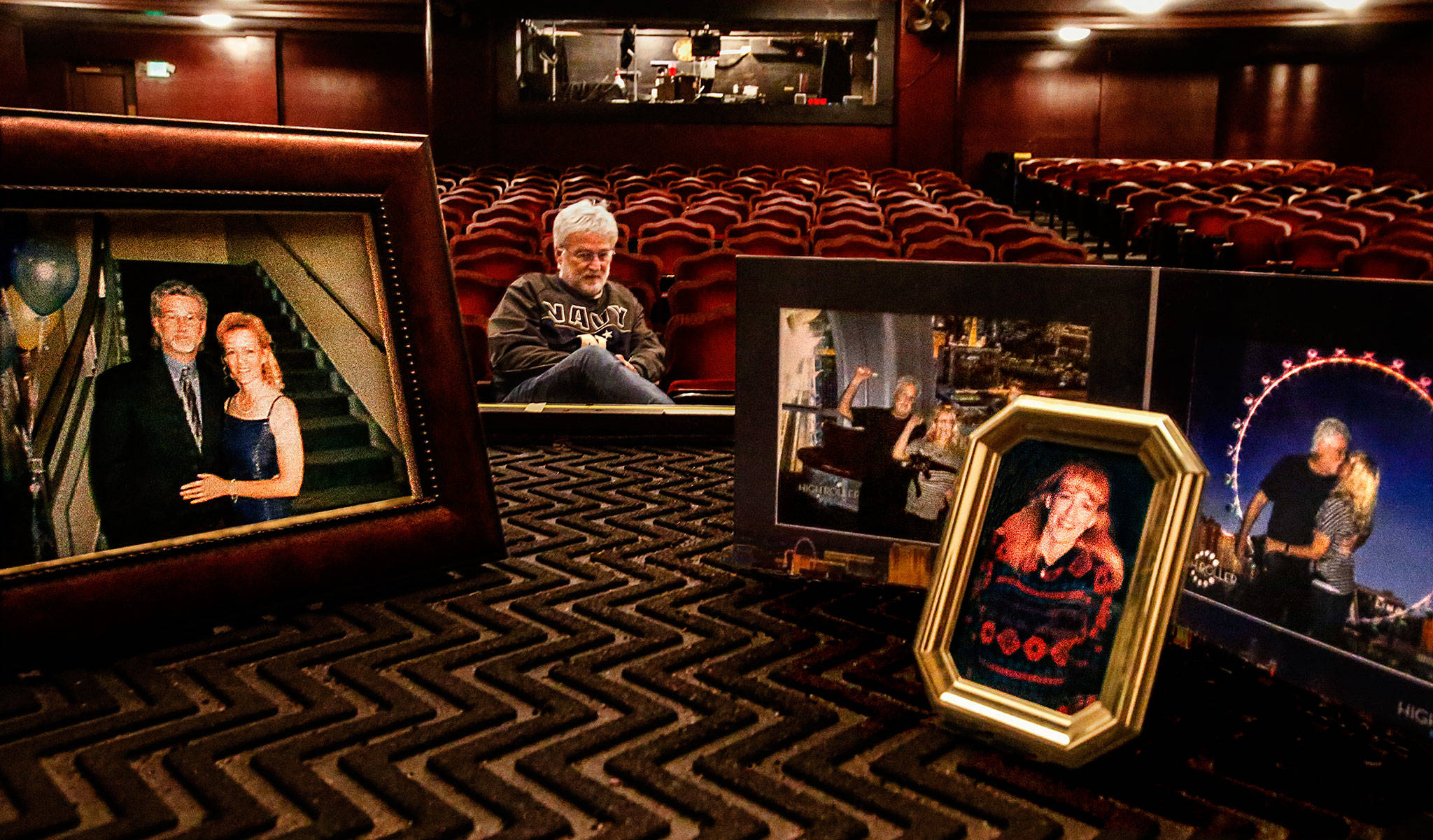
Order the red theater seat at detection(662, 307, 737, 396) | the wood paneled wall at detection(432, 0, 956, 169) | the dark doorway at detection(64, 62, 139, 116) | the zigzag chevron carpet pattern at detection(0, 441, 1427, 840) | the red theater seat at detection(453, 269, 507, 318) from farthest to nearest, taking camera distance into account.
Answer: the dark doorway at detection(64, 62, 139, 116)
the wood paneled wall at detection(432, 0, 956, 169)
the red theater seat at detection(453, 269, 507, 318)
the red theater seat at detection(662, 307, 737, 396)
the zigzag chevron carpet pattern at detection(0, 441, 1427, 840)

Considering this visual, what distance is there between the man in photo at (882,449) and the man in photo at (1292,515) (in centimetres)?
34

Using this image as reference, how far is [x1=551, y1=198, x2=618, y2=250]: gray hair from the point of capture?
9.40 feet

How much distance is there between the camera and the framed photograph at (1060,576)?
0.81 metres

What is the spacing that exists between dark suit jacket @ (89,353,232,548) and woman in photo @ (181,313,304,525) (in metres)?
0.01

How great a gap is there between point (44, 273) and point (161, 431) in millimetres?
175

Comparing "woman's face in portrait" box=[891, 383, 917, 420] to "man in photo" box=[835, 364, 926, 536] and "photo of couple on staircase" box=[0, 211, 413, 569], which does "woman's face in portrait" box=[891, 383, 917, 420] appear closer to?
"man in photo" box=[835, 364, 926, 536]

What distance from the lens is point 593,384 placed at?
6.56 ft

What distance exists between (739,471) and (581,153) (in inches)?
499

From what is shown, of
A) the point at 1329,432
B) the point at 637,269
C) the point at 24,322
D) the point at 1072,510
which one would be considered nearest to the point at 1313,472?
the point at 1329,432

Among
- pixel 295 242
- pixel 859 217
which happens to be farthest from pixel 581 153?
pixel 295 242

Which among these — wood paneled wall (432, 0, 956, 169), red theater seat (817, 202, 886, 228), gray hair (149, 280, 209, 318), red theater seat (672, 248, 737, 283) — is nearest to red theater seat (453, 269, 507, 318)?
red theater seat (672, 248, 737, 283)

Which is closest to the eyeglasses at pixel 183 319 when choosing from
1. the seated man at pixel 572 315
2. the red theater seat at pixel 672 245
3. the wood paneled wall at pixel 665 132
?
the seated man at pixel 572 315

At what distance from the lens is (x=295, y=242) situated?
1186 mm

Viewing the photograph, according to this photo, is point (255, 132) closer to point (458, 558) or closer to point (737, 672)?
point (458, 558)
